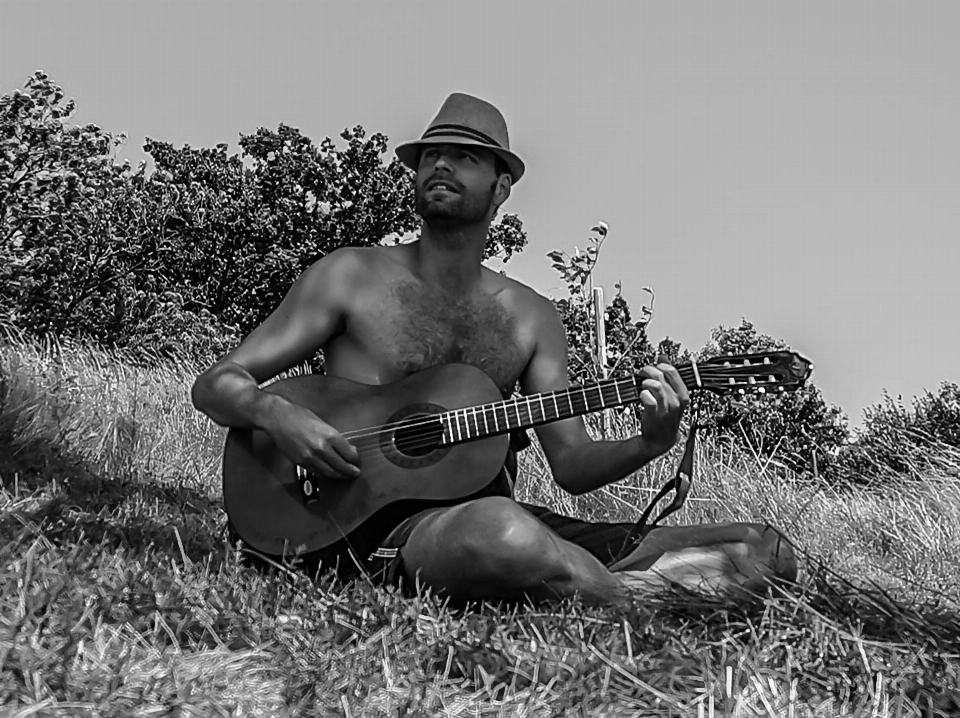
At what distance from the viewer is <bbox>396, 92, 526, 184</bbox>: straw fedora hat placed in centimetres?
360

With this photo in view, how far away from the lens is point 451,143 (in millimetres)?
3564

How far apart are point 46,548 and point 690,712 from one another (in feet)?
6.05

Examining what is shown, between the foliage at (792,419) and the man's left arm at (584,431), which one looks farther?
the foliage at (792,419)

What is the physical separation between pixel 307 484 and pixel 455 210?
36.2 inches

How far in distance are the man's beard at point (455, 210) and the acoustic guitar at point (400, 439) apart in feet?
1.56

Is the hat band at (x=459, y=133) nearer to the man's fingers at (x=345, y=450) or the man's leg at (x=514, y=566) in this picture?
the man's fingers at (x=345, y=450)

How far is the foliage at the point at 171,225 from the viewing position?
2116 centimetres

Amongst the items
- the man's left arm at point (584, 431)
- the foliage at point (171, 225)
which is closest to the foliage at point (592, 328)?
the man's left arm at point (584, 431)

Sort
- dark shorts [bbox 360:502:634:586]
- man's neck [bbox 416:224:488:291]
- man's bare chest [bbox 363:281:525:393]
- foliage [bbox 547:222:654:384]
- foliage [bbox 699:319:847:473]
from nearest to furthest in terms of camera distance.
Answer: dark shorts [bbox 360:502:634:586] → man's bare chest [bbox 363:281:525:393] → man's neck [bbox 416:224:488:291] → foliage [bbox 547:222:654:384] → foliage [bbox 699:319:847:473]

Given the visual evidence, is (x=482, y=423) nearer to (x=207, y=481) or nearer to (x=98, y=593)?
(x=98, y=593)

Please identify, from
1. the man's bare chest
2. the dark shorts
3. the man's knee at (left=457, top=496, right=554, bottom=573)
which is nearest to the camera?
the man's knee at (left=457, top=496, right=554, bottom=573)

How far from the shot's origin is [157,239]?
25156mm

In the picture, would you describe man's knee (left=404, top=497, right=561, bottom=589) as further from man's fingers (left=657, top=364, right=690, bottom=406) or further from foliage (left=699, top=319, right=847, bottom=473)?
foliage (left=699, top=319, right=847, bottom=473)

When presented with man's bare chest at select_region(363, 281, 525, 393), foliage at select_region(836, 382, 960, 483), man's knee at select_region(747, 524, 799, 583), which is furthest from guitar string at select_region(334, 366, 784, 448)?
foliage at select_region(836, 382, 960, 483)
